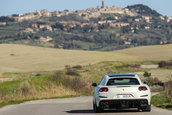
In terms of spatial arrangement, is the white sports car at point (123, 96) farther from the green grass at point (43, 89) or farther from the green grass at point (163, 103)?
the green grass at point (43, 89)

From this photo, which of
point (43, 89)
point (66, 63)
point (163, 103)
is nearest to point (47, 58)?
point (66, 63)

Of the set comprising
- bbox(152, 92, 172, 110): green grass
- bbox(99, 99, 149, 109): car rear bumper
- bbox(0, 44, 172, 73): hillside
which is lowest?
bbox(0, 44, 172, 73): hillside

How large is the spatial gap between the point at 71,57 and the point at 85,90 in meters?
76.1

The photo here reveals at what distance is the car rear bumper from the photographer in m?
17.1

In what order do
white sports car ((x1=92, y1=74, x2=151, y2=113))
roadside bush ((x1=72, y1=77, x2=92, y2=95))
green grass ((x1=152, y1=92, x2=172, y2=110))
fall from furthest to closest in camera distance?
roadside bush ((x1=72, y1=77, x2=92, y2=95)), green grass ((x1=152, y1=92, x2=172, y2=110)), white sports car ((x1=92, y1=74, x2=151, y2=113))

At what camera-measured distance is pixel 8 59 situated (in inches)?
4365

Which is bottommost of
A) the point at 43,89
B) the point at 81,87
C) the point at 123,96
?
the point at 43,89

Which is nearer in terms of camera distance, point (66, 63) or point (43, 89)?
point (43, 89)

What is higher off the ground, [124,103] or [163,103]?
[124,103]

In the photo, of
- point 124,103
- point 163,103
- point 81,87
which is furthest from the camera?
point 81,87

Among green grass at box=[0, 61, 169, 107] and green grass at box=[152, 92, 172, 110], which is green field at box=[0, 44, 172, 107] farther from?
green grass at box=[152, 92, 172, 110]

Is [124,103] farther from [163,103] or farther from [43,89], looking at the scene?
[43,89]

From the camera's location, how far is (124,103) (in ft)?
56.1

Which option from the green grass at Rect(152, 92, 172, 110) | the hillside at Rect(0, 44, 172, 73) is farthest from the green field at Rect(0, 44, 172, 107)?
the green grass at Rect(152, 92, 172, 110)
